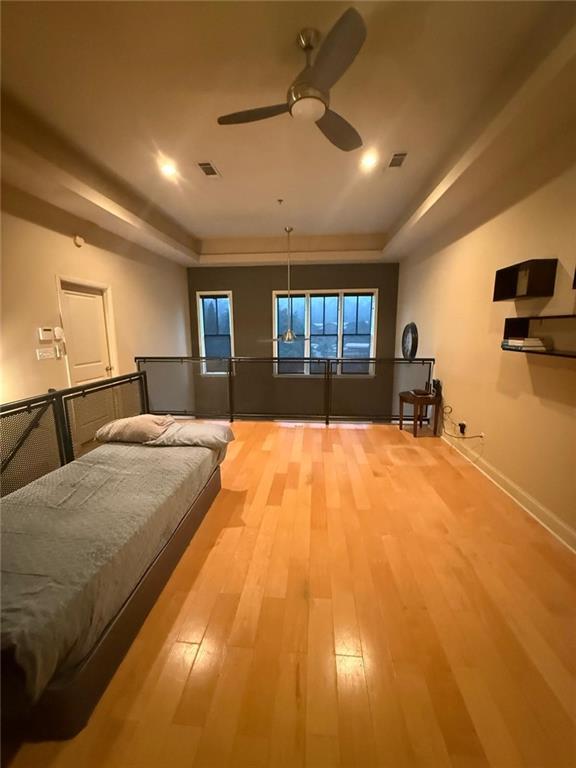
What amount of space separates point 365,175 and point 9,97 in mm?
3148

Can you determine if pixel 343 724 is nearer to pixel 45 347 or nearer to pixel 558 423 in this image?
pixel 558 423

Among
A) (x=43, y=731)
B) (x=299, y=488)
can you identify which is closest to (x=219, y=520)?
(x=299, y=488)

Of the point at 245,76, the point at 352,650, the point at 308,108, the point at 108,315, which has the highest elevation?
the point at 245,76

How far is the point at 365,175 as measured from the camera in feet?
11.2

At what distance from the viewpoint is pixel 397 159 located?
3057mm

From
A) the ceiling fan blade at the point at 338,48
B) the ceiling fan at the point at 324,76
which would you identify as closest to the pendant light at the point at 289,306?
the ceiling fan at the point at 324,76

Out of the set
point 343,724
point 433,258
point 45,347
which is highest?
point 433,258

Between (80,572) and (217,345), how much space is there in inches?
238

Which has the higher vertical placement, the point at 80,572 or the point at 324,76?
the point at 324,76

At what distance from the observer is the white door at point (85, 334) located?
3482mm

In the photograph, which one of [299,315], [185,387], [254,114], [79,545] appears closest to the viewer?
[79,545]

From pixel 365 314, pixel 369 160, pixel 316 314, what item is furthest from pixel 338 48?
pixel 365 314

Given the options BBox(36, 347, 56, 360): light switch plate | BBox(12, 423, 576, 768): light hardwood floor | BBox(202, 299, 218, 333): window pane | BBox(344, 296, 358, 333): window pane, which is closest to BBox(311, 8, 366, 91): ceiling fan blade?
BBox(12, 423, 576, 768): light hardwood floor

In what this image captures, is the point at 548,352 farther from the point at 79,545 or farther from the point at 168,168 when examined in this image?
the point at 168,168
